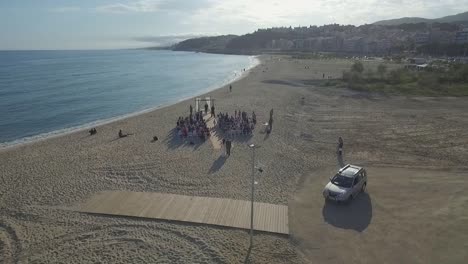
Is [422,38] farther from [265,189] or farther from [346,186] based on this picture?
[265,189]

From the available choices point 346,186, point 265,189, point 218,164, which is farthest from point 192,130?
point 346,186

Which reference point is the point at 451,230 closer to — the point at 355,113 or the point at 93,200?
the point at 93,200

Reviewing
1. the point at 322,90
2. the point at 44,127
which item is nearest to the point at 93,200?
the point at 44,127

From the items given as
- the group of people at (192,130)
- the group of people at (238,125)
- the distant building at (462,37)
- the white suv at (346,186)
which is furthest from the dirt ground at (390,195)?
the distant building at (462,37)

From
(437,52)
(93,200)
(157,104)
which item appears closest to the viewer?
(93,200)

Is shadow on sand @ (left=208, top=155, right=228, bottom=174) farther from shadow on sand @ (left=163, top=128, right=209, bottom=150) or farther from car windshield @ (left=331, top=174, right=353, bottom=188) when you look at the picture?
car windshield @ (left=331, top=174, right=353, bottom=188)

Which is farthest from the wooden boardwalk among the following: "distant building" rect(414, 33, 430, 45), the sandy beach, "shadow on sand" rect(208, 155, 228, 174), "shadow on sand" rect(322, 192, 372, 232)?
"distant building" rect(414, 33, 430, 45)

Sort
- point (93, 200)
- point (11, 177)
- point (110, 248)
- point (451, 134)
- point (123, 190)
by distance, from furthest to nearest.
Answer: point (451, 134) → point (11, 177) → point (123, 190) → point (93, 200) → point (110, 248)
